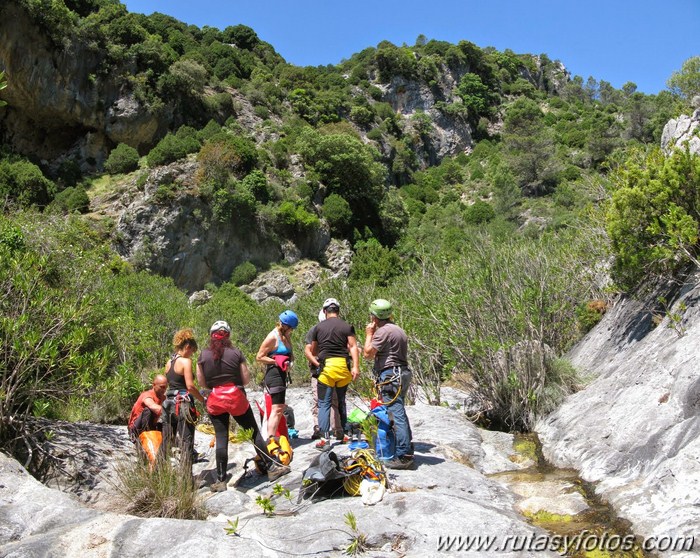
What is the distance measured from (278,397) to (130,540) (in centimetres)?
229

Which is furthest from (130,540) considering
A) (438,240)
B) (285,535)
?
(438,240)

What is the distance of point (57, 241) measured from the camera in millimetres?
14117

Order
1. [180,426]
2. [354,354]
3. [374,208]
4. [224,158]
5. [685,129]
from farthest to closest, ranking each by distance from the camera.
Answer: [374,208] → [224,158] → [685,129] → [354,354] → [180,426]

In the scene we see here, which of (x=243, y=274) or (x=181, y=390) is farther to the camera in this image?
(x=243, y=274)

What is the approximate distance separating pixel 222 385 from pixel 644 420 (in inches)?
164

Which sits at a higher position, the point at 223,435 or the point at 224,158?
the point at 224,158

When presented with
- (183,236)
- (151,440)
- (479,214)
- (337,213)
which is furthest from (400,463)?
(479,214)

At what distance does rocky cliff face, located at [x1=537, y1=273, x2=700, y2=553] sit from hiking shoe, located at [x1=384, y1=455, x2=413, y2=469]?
172cm

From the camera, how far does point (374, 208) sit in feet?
133

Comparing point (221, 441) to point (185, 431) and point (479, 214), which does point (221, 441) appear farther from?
point (479, 214)

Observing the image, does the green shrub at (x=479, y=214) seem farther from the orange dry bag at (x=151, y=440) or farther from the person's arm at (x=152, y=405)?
the orange dry bag at (x=151, y=440)

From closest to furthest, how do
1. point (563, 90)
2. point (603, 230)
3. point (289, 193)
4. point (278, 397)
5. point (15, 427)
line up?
point (278, 397) < point (15, 427) < point (603, 230) < point (289, 193) < point (563, 90)

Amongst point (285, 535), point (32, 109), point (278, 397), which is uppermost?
point (32, 109)

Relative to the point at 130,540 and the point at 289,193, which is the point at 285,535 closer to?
the point at 130,540
